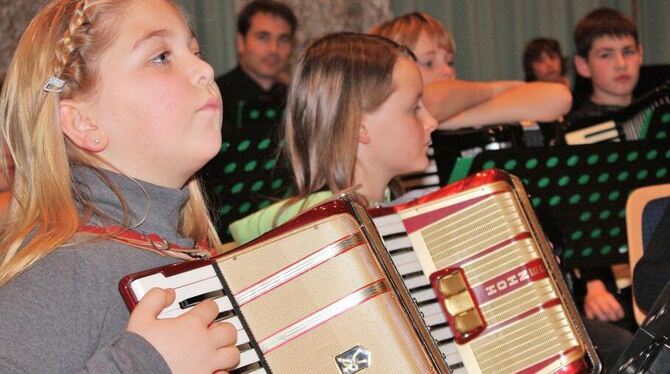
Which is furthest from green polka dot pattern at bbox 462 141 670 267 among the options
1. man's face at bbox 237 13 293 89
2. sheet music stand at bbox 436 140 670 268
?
man's face at bbox 237 13 293 89

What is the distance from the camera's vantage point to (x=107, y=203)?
1.42 metres

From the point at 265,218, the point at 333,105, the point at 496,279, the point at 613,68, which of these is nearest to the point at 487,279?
the point at 496,279

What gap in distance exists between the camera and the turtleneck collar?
1.41m

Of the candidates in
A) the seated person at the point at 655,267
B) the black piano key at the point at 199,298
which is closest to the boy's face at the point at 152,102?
the black piano key at the point at 199,298

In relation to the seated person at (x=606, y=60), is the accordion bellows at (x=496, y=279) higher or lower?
lower

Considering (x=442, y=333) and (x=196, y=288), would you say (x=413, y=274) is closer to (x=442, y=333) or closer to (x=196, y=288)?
(x=442, y=333)

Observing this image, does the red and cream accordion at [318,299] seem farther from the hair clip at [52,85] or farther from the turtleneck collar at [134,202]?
the hair clip at [52,85]

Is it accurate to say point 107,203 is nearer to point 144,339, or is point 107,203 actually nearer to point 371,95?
point 144,339

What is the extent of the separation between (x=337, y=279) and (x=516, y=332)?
0.56 m

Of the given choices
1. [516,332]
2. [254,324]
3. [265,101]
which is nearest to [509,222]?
[516,332]

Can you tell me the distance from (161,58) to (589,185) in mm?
1447

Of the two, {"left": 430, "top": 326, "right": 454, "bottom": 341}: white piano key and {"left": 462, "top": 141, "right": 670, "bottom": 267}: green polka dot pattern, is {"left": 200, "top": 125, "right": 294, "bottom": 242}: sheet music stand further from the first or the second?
{"left": 430, "top": 326, "right": 454, "bottom": 341}: white piano key

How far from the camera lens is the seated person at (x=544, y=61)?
484 centimetres

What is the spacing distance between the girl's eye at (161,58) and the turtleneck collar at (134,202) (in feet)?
0.55
